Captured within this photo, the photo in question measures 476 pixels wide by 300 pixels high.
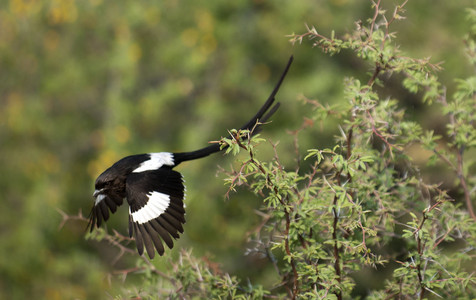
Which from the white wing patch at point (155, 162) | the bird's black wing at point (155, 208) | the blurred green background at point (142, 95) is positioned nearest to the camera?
the bird's black wing at point (155, 208)

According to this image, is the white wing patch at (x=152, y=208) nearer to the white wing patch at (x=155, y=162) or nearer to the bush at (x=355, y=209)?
the bush at (x=355, y=209)

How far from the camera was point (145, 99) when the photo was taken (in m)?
12.9

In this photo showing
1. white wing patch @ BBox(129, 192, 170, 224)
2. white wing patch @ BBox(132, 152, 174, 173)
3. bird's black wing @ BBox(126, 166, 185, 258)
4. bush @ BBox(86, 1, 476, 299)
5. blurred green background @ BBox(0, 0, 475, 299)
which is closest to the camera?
bush @ BBox(86, 1, 476, 299)

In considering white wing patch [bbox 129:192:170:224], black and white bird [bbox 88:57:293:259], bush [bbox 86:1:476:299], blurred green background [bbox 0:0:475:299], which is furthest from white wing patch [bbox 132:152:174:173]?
blurred green background [bbox 0:0:475:299]

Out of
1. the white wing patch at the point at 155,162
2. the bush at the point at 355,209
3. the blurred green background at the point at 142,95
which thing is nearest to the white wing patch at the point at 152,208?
the bush at the point at 355,209

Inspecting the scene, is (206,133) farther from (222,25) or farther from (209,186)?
(222,25)

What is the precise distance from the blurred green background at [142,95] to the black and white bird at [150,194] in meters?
7.13

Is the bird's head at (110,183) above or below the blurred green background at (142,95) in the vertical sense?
above

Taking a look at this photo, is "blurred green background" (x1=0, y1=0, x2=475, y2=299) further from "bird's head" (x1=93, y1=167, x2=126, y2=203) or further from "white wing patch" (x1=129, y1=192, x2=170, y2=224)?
"white wing patch" (x1=129, y1=192, x2=170, y2=224)

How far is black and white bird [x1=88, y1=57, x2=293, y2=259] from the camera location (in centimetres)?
358

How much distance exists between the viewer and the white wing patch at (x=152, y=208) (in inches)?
144

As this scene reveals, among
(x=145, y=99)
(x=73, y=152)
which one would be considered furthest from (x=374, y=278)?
(x=73, y=152)

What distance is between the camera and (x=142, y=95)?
13.4m

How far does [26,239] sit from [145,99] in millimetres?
4094
